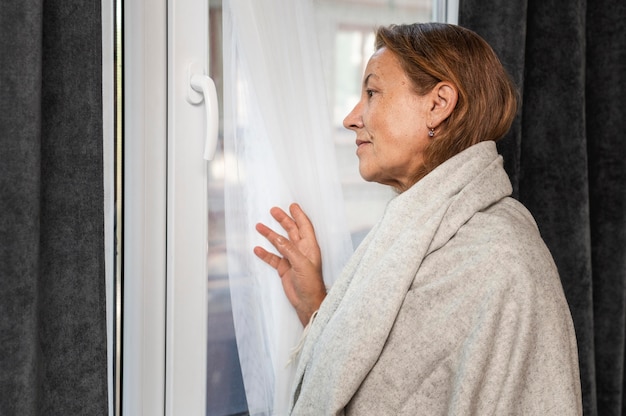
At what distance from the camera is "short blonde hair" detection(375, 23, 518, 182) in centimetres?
138

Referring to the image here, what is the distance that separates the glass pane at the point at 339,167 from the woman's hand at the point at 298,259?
0.11 meters

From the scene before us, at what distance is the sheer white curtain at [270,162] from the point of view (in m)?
1.51

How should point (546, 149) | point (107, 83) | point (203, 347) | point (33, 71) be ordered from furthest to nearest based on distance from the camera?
point (546, 149), point (203, 347), point (107, 83), point (33, 71)

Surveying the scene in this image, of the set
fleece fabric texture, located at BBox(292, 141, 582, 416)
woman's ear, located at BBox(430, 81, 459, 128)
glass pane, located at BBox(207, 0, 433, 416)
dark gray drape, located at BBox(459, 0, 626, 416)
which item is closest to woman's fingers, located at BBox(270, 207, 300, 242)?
glass pane, located at BBox(207, 0, 433, 416)

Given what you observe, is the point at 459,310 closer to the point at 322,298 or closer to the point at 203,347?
the point at 322,298

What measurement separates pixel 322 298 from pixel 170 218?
14.1 inches

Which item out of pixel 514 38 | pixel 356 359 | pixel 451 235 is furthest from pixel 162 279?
pixel 514 38

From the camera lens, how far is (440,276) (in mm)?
1277

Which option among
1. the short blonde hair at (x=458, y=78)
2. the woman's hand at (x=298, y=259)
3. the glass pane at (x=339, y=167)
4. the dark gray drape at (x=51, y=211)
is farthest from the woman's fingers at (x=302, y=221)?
the dark gray drape at (x=51, y=211)

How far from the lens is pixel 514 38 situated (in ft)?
5.97

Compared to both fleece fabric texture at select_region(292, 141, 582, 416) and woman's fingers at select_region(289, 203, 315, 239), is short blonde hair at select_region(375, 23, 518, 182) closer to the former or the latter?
fleece fabric texture at select_region(292, 141, 582, 416)

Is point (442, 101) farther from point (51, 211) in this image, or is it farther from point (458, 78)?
point (51, 211)

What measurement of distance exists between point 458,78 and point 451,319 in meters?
0.45

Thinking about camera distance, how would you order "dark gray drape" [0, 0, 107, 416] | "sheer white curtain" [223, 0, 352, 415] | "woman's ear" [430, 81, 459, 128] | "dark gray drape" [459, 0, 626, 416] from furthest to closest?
"dark gray drape" [459, 0, 626, 416] < "sheer white curtain" [223, 0, 352, 415] < "woman's ear" [430, 81, 459, 128] < "dark gray drape" [0, 0, 107, 416]
